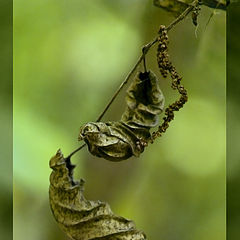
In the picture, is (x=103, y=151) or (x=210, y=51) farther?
(x=210, y=51)

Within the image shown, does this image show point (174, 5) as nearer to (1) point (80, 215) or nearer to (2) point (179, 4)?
(2) point (179, 4)

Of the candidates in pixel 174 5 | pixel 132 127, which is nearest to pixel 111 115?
pixel 132 127

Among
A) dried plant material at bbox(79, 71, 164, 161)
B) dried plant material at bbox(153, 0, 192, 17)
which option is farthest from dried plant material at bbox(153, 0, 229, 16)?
dried plant material at bbox(79, 71, 164, 161)

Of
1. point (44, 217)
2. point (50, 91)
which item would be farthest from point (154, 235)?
point (50, 91)

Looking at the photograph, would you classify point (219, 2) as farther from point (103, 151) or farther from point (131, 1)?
point (103, 151)

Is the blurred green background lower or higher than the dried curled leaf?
higher

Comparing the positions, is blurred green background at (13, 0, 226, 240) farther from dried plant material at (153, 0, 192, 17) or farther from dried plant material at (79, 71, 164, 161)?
dried plant material at (79, 71, 164, 161)
